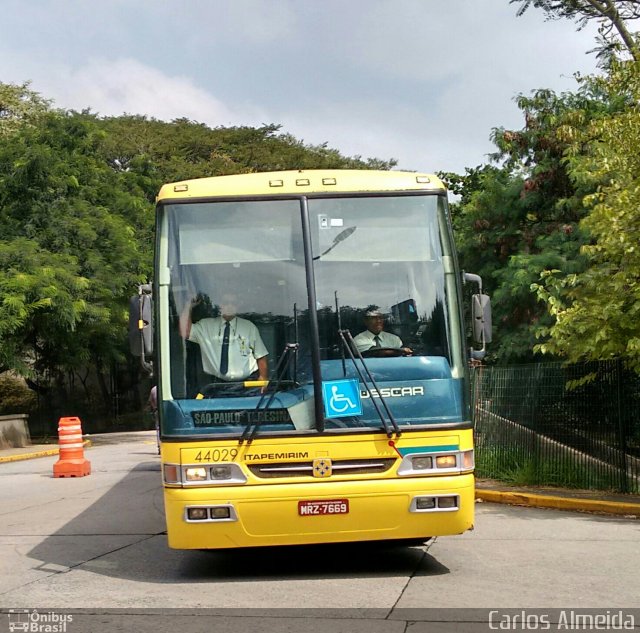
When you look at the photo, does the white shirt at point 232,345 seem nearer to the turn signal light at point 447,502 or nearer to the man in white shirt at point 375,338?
the man in white shirt at point 375,338

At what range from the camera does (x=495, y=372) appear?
15195 millimetres

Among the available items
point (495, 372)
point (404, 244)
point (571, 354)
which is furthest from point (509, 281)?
point (404, 244)

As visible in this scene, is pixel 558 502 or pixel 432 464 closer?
pixel 432 464

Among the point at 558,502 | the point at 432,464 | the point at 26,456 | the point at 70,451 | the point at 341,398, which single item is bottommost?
the point at 26,456

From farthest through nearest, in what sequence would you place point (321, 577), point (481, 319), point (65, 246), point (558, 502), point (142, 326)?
point (65, 246) → point (558, 502) → point (481, 319) → point (142, 326) → point (321, 577)

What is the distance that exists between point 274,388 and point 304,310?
72cm

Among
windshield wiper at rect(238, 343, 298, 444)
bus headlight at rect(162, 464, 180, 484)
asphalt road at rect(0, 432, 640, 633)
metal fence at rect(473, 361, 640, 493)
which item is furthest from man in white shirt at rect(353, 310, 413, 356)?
metal fence at rect(473, 361, 640, 493)

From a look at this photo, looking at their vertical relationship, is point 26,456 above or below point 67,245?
below

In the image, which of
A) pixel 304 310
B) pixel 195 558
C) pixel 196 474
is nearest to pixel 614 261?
pixel 304 310

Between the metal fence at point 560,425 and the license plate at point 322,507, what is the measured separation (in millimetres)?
6141

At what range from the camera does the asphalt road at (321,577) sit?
6535 mm

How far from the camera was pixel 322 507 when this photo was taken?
7.61m

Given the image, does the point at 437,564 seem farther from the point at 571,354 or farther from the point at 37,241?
the point at 37,241

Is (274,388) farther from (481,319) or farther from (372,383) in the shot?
(481,319)
